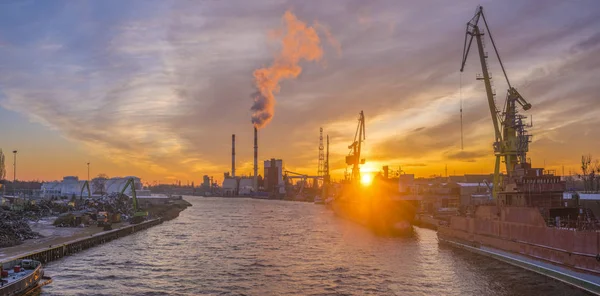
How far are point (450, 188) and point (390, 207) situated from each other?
3701 cm

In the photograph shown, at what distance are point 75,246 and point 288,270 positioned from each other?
30.6 metres

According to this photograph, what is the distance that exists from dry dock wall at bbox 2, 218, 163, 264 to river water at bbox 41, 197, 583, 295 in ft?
4.22

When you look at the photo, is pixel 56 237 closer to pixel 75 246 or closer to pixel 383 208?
pixel 75 246

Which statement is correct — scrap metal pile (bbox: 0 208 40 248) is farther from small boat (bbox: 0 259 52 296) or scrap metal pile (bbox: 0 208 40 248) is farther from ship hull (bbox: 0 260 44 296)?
ship hull (bbox: 0 260 44 296)

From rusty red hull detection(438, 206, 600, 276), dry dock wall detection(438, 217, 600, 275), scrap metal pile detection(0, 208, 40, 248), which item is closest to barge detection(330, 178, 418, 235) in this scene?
rusty red hull detection(438, 206, 600, 276)

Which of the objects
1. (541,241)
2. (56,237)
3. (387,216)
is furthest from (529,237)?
(56,237)

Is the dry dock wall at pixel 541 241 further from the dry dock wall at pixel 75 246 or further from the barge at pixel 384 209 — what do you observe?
the dry dock wall at pixel 75 246

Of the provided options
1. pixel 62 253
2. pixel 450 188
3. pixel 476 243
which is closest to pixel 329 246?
pixel 476 243

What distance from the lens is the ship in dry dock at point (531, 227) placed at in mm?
35188

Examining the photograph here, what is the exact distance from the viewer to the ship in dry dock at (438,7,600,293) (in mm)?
35188

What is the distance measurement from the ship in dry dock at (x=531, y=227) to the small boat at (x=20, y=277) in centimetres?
4206

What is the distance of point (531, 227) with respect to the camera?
42.2m

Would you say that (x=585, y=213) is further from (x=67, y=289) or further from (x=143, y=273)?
(x=67, y=289)

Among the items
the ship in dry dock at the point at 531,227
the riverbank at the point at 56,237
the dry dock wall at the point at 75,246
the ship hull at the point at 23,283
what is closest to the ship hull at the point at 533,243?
the ship in dry dock at the point at 531,227
